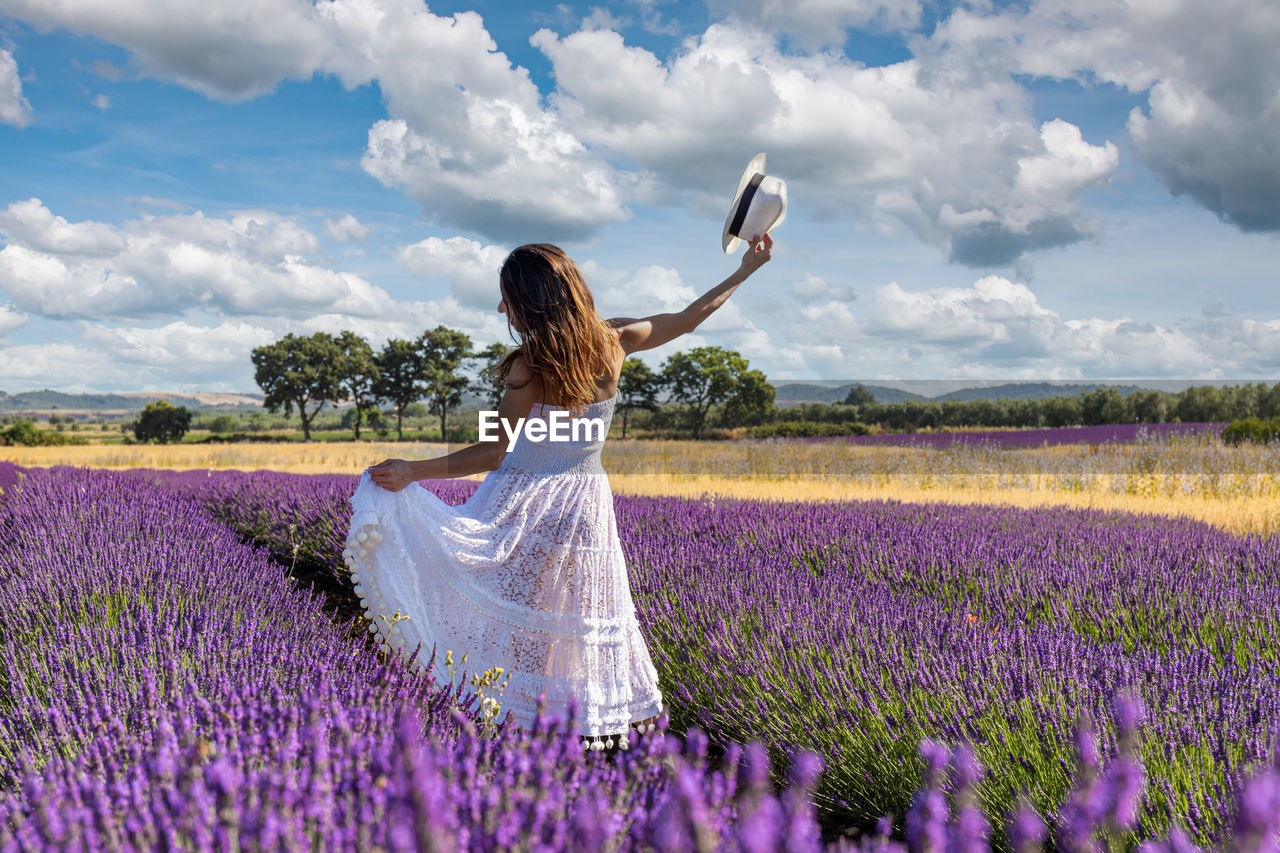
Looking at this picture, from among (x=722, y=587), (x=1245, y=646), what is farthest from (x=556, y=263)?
(x=1245, y=646)

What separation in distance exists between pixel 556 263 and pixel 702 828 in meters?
1.89

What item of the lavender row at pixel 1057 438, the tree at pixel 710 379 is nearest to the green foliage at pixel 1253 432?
the lavender row at pixel 1057 438

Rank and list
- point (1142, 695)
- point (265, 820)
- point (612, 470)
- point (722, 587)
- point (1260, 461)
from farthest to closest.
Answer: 1. point (612, 470)
2. point (1260, 461)
3. point (722, 587)
4. point (1142, 695)
5. point (265, 820)

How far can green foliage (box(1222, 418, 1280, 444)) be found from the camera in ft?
47.6

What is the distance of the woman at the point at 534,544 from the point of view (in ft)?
7.97

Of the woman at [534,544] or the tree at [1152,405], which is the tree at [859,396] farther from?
the woman at [534,544]

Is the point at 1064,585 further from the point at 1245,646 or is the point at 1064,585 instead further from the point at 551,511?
the point at 551,511

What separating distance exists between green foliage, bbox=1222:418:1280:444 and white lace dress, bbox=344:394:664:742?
15650 millimetres

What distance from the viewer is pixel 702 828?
745 millimetres

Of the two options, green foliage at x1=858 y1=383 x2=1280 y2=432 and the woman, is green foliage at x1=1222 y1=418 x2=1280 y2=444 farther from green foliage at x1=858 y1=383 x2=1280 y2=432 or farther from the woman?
the woman

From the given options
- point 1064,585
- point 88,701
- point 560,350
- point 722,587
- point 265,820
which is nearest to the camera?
point 265,820

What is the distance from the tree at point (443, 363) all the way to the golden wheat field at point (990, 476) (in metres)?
38.1

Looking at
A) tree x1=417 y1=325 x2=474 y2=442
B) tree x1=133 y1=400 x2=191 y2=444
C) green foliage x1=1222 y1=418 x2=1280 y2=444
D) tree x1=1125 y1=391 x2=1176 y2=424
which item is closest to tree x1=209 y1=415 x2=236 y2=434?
tree x1=133 y1=400 x2=191 y2=444

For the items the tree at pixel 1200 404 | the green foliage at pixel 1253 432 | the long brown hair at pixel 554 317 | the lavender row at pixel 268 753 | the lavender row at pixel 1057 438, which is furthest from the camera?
the tree at pixel 1200 404
